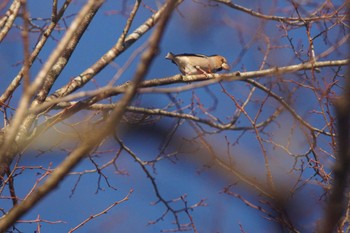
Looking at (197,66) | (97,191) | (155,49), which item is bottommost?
(155,49)

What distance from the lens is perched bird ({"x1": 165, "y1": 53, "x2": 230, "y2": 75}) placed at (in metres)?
5.25

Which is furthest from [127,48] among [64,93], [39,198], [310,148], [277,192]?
[39,198]

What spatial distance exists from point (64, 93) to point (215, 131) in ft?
4.51

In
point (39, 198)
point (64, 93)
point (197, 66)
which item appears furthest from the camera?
point (197, 66)

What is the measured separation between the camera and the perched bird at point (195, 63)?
5.25 metres

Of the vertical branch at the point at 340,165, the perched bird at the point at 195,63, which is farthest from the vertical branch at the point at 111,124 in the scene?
the perched bird at the point at 195,63

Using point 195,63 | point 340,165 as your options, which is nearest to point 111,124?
point 340,165

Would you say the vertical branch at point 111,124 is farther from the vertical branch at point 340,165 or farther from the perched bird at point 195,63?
the perched bird at point 195,63

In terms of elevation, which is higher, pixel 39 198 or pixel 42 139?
pixel 42 139

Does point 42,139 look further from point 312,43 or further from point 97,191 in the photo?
point 312,43

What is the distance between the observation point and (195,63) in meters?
5.29

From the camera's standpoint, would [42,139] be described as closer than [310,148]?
No

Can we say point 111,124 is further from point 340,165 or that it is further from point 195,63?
point 195,63

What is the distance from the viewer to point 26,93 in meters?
1.37
